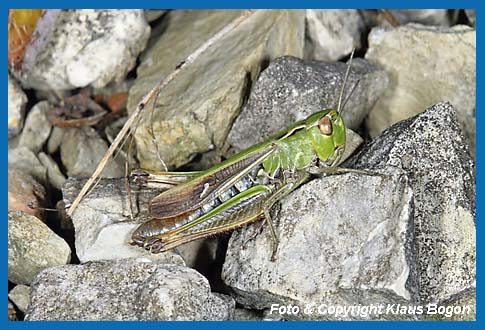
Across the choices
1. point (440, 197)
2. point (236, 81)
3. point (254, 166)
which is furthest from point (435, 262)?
point (236, 81)

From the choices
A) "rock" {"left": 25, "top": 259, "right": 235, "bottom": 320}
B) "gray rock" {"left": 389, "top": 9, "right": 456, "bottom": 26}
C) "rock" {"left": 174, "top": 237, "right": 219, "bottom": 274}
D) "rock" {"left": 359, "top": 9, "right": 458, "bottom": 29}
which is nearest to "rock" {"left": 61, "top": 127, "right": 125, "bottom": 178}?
"rock" {"left": 174, "top": 237, "right": 219, "bottom": 274}

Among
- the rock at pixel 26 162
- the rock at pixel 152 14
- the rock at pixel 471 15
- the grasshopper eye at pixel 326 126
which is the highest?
the rock at pixel 152 14

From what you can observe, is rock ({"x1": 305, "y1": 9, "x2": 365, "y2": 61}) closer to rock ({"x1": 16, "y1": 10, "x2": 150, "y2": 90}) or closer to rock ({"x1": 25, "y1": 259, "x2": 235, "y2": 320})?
rock ({"x1": 16, "y1": 10, "x2": 150, "y2": 90})

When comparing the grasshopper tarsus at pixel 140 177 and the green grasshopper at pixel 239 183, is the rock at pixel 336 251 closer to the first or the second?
the green grasshopper at pixel 239 183

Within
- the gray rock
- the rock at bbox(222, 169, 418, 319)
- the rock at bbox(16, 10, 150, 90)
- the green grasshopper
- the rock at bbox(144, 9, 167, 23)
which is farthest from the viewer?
the rock at bbox(144, 9, 167, 23)

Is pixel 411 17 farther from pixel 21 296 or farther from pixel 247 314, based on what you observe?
pixel 21 296

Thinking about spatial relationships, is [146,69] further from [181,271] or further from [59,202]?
[181,271]

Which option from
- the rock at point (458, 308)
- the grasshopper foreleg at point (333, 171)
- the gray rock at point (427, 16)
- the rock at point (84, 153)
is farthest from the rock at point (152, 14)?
the rock at point (458, 308)
